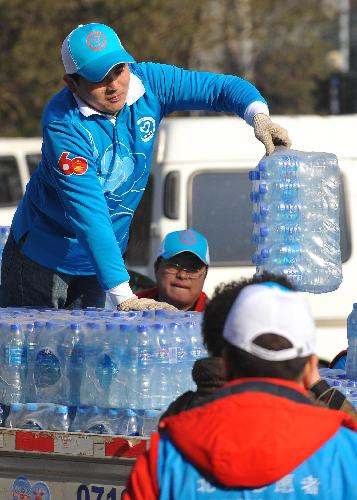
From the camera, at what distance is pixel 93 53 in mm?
4801

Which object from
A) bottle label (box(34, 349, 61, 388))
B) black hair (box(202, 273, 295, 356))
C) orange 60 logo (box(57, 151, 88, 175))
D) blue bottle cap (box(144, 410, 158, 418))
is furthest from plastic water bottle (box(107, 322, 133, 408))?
black hair (box(202, 273, 295, 356))

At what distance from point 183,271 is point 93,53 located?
1607 mm

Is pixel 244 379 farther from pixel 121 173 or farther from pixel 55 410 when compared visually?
pixel 121 173

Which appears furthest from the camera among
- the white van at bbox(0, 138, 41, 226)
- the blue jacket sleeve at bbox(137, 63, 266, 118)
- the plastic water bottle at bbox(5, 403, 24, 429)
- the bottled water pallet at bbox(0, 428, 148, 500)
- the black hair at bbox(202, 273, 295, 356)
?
the white van at bbox(0, 138, 41, 226)

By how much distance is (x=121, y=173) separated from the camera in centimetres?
505

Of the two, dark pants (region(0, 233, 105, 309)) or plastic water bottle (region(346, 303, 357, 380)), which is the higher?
dark pants (region(0, 233, 105, 309))

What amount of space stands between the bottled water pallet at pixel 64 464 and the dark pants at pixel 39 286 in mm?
981

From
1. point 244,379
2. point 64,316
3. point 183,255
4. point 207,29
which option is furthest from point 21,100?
point 244,379

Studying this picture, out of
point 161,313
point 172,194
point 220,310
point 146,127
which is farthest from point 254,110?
point 172,194

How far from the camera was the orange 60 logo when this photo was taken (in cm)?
483

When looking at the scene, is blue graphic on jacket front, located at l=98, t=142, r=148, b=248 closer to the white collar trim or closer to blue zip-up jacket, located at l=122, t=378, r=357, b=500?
the white collar trim

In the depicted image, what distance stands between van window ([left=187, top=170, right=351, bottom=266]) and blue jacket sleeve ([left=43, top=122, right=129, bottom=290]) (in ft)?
15.4

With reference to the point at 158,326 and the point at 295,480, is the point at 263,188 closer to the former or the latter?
the point at 158,326

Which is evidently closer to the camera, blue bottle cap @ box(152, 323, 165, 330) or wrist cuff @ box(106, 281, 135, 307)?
blue bottle cap @ box(152, 323, 165, 330)
